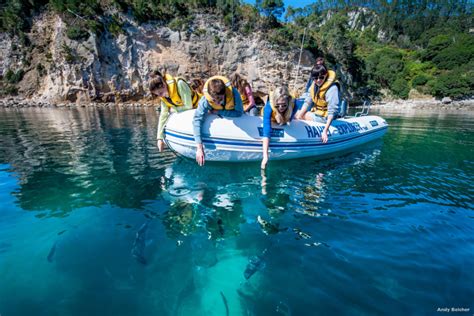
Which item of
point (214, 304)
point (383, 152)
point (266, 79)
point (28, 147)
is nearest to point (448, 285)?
point (214, 304)

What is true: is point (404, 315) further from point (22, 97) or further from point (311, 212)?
→ point (22, 97)

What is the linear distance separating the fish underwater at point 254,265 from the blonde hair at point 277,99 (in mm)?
3063

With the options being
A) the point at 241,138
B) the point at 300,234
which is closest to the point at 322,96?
the point at 241,138

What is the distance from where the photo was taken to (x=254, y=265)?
8.46 ft

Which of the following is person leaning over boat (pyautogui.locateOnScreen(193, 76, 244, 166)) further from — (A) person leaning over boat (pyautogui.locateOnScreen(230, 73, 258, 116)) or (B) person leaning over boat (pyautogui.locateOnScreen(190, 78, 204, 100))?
(B) person leaning over boat (pyautogui.locateOnScreen(190, 78, 204, 100))

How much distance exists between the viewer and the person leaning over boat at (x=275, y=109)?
15.2 feet

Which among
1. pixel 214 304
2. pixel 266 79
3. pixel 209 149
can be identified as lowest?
pixel 214 304

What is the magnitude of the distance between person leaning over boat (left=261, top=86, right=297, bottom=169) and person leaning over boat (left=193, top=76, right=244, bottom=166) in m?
0.73

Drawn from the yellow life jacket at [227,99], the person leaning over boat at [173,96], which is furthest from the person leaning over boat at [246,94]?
the person leaning over boat at [173,96]

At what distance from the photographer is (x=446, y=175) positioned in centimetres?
526

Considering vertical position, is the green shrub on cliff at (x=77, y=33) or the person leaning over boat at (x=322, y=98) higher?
the green shrub on cliff at (x=77, y=33)

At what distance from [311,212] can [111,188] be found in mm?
3675

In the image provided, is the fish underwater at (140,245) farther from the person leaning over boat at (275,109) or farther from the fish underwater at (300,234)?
the person leaning over boat at (275,109)

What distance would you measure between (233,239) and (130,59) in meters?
35.5
